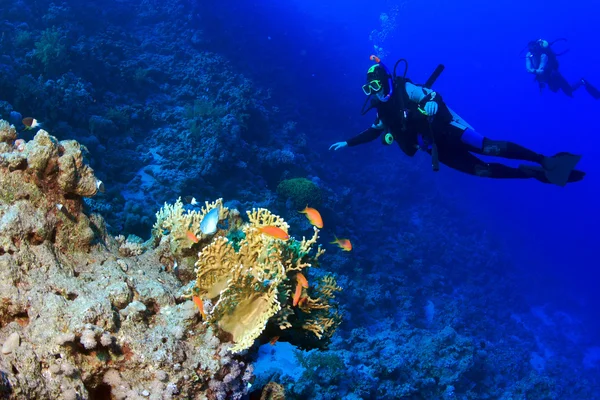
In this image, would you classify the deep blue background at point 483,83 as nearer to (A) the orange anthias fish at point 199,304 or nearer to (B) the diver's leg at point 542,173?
(B) the diver's leg at point 542,173

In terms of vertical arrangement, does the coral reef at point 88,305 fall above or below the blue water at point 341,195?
below

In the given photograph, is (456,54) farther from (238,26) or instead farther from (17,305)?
(17,305)

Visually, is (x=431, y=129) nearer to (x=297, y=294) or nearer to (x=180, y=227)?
(x=297, y=294)

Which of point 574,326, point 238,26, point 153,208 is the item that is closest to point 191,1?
point 238,26

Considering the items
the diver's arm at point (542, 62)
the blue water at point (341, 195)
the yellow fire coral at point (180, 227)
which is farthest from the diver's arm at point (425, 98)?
the diver's arm at point (542, 62)

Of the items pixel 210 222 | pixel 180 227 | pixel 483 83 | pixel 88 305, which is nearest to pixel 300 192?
pixel 180 227

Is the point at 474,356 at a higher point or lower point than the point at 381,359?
higher

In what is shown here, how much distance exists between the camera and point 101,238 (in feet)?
11.3

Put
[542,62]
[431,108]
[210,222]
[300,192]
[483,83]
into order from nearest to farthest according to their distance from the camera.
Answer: [210,222]
[431,108]
[300,192]
[542,62]
[483,83]

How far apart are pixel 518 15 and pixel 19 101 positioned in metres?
119

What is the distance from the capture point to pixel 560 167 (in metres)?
5.14

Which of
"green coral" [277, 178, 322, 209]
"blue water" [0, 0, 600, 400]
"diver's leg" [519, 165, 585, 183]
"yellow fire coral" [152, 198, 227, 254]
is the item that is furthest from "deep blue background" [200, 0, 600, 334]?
"yellow fire coral" [152, 198, 227, 254]

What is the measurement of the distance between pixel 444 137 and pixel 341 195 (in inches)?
315

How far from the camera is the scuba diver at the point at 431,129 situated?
5641 mm
